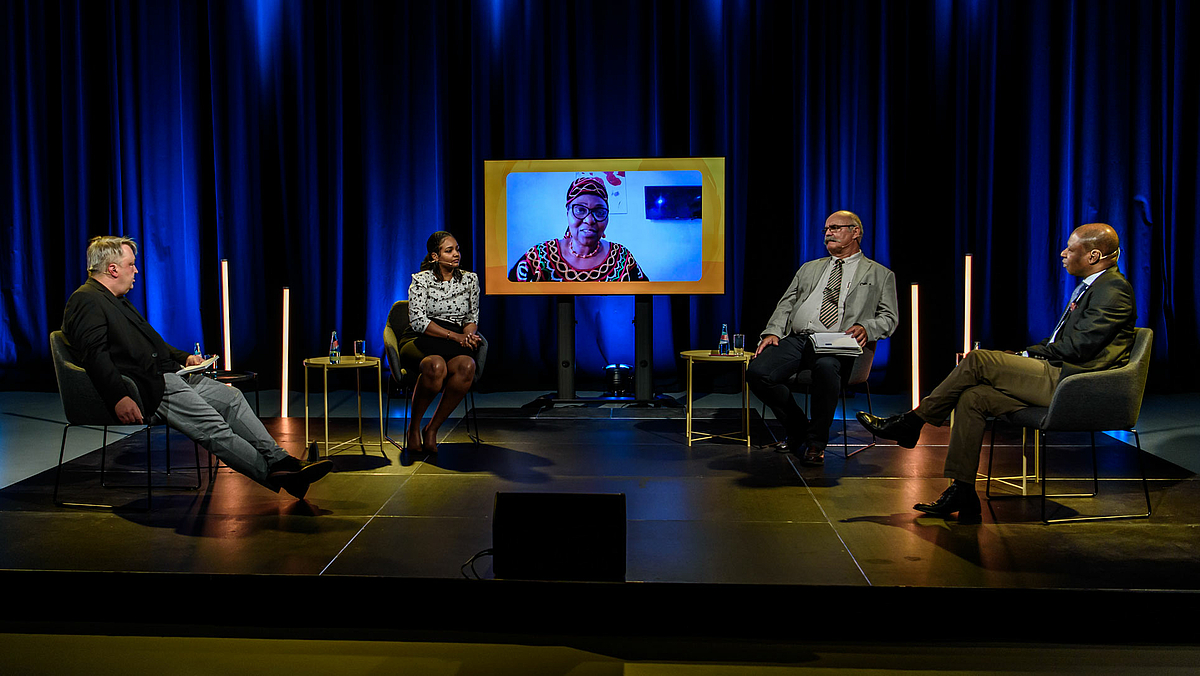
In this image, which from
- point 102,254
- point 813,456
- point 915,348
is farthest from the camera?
point 915,348

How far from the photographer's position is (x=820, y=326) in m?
4.42

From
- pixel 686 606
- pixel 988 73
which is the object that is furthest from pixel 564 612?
pixel 988 73

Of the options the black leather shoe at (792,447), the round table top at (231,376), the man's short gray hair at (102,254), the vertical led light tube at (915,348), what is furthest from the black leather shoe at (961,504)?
the round table top at (231,376)

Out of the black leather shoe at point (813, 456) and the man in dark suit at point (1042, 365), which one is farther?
the black leather shoe at point (813, 456)

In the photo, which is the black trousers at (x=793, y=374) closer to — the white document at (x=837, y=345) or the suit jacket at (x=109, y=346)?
the white document at (x=837, y=345)

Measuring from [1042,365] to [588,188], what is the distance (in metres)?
3.08

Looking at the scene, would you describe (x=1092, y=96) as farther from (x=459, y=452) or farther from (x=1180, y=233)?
(x=459, y=452)

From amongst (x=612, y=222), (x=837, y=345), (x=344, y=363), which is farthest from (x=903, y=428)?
(x=612, y=222)

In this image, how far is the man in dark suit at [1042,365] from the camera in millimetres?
3172

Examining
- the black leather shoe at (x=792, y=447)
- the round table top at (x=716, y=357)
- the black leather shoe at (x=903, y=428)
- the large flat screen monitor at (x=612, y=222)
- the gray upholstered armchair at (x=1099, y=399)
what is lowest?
the black leather shoe at (x=792, y=447)

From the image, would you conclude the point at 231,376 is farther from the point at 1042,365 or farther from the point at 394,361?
the point at 1042,365

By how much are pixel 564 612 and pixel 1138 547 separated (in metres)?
1.86

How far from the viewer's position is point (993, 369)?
326 cm

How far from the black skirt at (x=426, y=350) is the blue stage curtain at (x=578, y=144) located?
7.08ft
